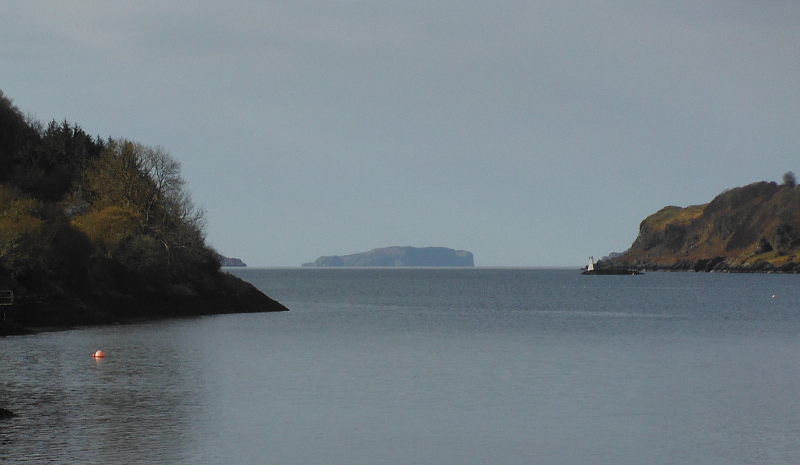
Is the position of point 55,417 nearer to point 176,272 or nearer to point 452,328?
point 452,328

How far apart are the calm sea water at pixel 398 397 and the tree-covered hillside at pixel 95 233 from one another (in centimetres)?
722

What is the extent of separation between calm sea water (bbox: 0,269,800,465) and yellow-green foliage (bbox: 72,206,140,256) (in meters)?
16.0

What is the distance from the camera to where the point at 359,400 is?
3403 cm

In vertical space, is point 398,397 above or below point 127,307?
below

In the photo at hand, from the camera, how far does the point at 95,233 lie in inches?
3206

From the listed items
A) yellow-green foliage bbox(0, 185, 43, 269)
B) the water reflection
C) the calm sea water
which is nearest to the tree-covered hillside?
yellow-green foliage bbox(0, 185, 43, 269)

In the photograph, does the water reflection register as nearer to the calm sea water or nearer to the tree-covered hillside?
the calm sea water

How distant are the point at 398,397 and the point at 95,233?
5380 cm

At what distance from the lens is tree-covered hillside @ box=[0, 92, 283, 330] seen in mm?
68812

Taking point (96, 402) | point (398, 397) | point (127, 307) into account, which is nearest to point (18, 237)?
point (127, 307)

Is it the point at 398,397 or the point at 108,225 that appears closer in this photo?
the point at 398,397

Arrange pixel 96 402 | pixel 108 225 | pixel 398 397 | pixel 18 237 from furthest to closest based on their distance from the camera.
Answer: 1. pixel 108 225
2. pixel 18 237
3. pixel 398 397
4. pixel 96 402

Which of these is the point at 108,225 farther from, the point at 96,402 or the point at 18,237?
the point at 96,402

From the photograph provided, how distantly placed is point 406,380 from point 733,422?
48.4 feet
